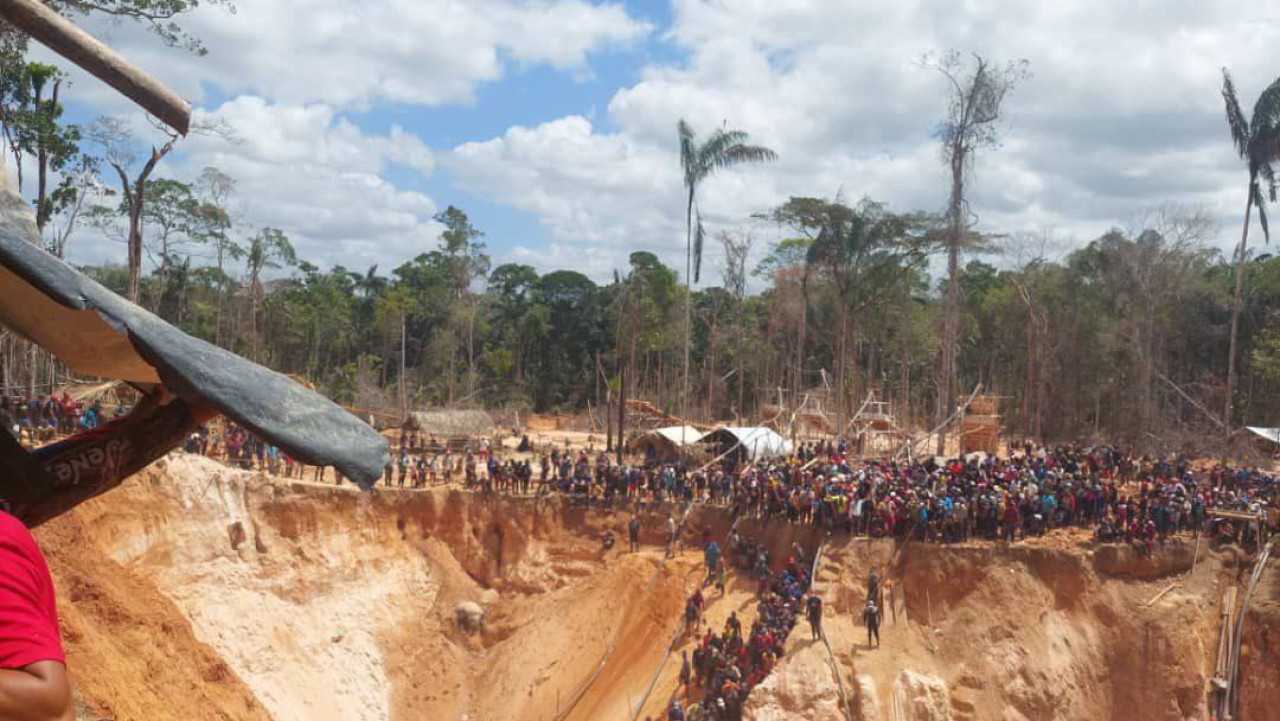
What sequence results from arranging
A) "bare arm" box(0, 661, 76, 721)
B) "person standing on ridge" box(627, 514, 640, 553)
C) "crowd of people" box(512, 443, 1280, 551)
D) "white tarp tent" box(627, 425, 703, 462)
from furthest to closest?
"white tarp tent" box(627, 425, 703, 462), "person standing on ridge" box(627, 514, 640, 553), "crowd of people" box(512, 443, 1280, 551), "bare arm" box(0, 661, 76, 721)

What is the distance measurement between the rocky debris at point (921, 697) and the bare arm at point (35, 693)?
64.9ft

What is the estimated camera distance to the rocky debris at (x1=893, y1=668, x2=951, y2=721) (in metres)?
19.0

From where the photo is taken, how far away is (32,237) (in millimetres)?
2914

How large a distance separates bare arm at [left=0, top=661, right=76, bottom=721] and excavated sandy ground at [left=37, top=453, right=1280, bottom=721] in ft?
61.6

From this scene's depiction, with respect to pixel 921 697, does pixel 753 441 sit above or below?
above

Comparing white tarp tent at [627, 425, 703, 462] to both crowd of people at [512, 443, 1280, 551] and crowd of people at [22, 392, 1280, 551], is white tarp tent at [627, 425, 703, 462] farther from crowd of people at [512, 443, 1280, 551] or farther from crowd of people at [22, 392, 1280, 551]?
crowd of people at [512, 443, 1280, 551]

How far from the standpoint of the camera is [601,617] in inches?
934

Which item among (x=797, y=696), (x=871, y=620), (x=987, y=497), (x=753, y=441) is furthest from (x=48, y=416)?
(x=987, y=497)

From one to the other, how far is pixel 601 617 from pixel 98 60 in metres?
22.2

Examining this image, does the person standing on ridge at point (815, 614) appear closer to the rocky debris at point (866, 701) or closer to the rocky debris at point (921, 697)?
the rocky debris at point (866, 701)

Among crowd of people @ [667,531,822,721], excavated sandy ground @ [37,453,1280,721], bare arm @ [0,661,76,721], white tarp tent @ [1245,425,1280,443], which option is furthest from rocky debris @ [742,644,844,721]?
white tarp tent @ [1245,425,1280,443]

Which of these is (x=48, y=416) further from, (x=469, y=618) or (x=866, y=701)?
(x=866, y=701)

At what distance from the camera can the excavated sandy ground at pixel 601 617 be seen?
19.8 meters

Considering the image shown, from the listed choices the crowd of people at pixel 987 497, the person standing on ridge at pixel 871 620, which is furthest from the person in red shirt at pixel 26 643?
the crowd of people at pixel 987 497
